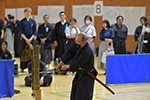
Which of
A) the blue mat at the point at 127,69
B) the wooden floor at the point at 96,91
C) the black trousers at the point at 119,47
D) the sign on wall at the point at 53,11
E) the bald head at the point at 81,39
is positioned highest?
the sign on wall at the point at 53,11

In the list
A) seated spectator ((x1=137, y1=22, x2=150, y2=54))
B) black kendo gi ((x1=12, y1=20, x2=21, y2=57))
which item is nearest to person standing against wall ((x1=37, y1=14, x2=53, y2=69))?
black kendo gi ((x1=12, y1=20, x2=21, y2=57))

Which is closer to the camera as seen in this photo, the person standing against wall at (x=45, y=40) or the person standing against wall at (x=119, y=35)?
the person standing against wall at (x=119, y=35)

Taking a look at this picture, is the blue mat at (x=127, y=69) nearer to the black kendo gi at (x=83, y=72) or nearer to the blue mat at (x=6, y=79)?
the blue mat at (x=6, y=79)

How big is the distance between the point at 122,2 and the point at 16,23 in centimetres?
533

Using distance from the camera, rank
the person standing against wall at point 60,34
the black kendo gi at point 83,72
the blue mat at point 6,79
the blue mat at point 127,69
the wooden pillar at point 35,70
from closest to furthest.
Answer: the wooden pillar at point 35,70, the black kendo gi at point 83,72, the blue mat at point 6,79, the blue mat at point 127,69, the person standing against wall at point 60,34

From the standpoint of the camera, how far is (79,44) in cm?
513

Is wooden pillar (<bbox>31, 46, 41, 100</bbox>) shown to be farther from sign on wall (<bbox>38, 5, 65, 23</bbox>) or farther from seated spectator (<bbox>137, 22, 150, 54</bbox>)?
sign on wall (<bbox>38, 5, 65, 23</bbox>)

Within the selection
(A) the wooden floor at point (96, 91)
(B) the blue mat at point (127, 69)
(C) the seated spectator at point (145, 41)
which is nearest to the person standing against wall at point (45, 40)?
(A) the wooden floor at point (96, 91)

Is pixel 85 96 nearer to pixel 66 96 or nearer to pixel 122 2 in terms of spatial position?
pixel 66 96

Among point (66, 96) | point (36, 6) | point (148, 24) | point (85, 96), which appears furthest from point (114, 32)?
point (36, 6)

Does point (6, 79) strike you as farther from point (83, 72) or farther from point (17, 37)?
point (17, 37)

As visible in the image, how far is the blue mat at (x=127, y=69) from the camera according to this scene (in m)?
7.96

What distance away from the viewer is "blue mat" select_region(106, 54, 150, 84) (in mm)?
7957

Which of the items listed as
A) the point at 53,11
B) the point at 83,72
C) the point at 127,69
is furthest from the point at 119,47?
the point at 53,11
